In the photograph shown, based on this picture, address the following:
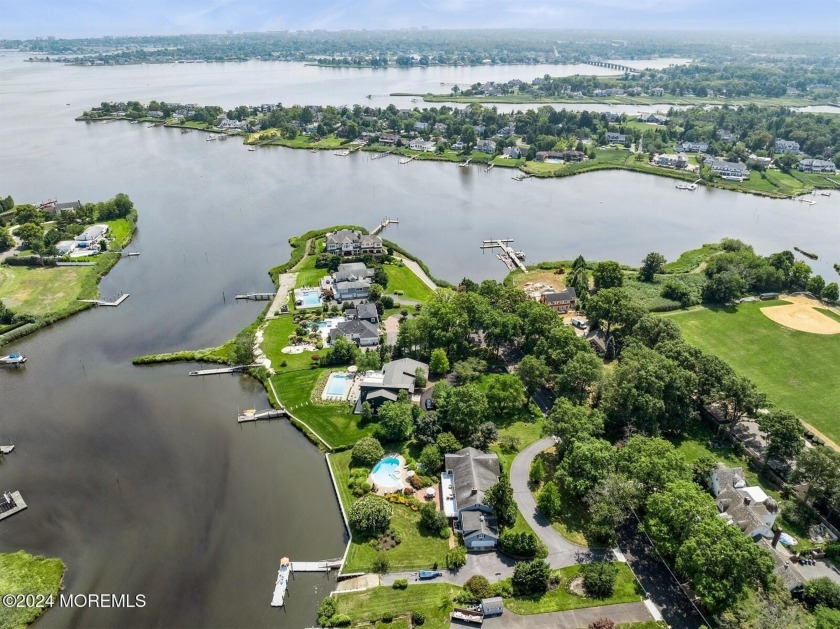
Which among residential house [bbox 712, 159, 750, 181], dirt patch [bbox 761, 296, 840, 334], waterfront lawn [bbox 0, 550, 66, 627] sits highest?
Answer: residential house [bbox 712, 159, 750, 181]

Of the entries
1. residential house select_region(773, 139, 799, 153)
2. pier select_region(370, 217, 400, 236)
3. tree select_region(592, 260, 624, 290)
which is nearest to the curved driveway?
tree select_region(592, 260, 624, 290)

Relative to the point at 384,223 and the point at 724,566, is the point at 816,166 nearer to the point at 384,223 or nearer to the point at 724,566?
the point at 384,223

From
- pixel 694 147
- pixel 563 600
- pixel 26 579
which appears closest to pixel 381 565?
pixel 563 600

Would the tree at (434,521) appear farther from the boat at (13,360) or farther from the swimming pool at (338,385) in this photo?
the boat at (13,360)

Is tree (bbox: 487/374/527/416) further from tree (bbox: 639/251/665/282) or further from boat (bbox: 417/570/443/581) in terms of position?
tree (bbox: 639/251/665/282)

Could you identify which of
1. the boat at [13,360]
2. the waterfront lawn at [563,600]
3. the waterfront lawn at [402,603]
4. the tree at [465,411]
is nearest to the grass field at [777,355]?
the waterfront lawn at [563,600]
